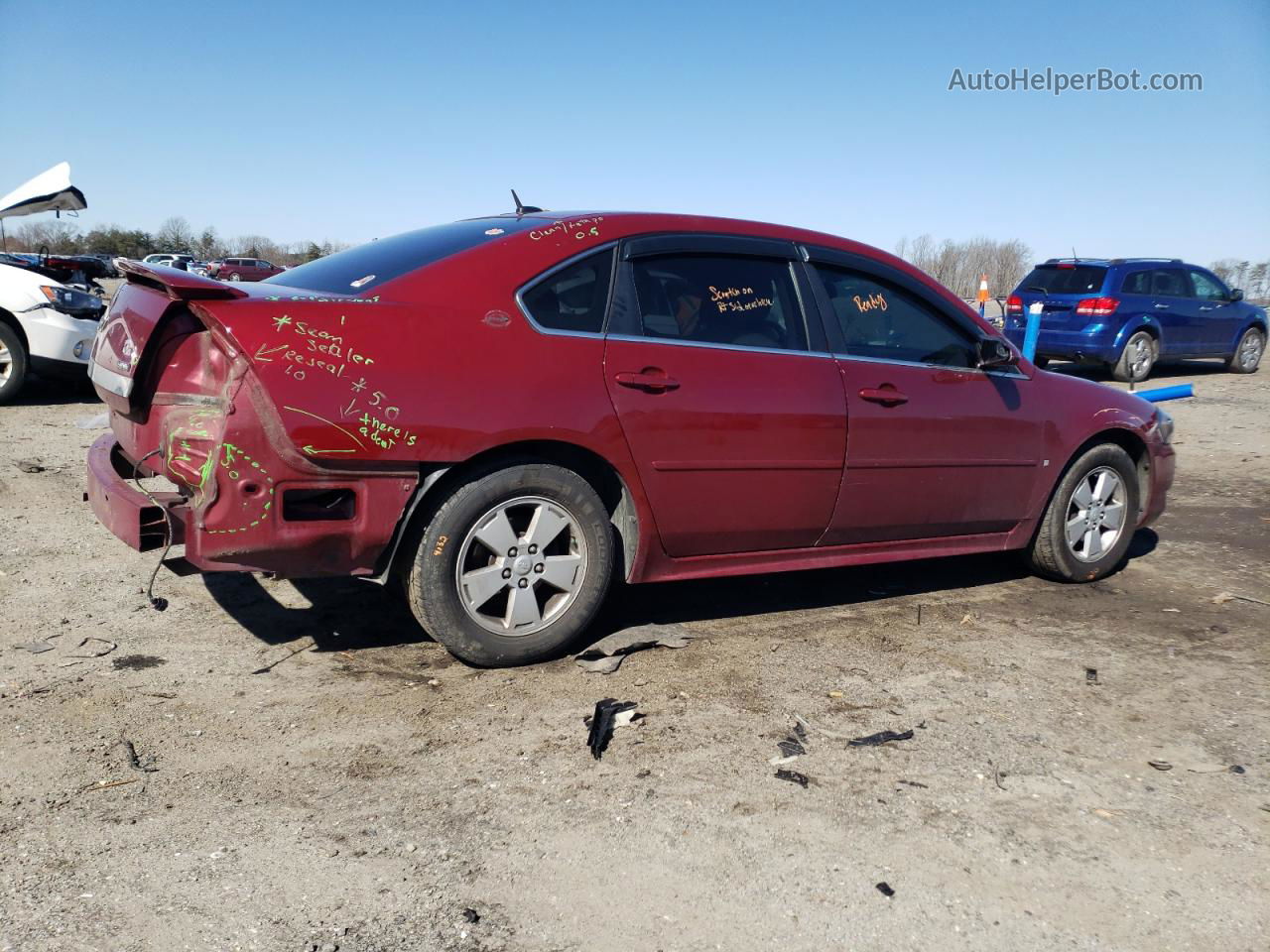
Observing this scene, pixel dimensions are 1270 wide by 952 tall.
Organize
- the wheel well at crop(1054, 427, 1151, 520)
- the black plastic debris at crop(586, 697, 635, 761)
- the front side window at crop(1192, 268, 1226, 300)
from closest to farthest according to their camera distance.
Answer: the black plastic debris at crop(586, 697, 635, 761) < the wheel well at crop(1054, 427, 1151, 520) < the front side window at crop(1192, 268, 1226, 300)

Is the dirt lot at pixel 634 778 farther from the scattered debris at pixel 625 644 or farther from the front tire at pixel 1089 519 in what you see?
the front tire at pixel 1089 519

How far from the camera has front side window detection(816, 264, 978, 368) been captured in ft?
15.1

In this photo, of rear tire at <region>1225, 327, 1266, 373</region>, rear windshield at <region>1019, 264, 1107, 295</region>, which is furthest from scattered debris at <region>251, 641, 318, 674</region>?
rear tire at <region>1225, 327, 1266, 373</region>

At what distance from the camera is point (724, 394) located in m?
4.15

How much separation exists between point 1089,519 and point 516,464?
3.26 metres

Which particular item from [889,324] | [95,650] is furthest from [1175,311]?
[95,650]

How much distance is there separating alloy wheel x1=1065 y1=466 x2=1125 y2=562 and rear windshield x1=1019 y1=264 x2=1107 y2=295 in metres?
10.0

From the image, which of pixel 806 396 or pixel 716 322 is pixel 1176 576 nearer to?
pixel 806 396

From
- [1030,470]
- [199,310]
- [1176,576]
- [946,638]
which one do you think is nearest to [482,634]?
[199,310]

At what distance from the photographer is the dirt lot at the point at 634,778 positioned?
8.22ft

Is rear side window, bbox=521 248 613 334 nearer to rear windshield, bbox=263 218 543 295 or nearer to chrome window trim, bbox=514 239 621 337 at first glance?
chrome window trim, bbox=514 239 621 337

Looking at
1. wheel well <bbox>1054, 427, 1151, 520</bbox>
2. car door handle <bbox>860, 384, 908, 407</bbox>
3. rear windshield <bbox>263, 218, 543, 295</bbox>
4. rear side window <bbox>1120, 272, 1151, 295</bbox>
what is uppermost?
rear side window <bbox>1120, 272, 1151, 295</bbox>

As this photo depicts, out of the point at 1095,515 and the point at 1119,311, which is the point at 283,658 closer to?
the point at 1095,515

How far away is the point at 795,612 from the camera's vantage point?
4.86 m
